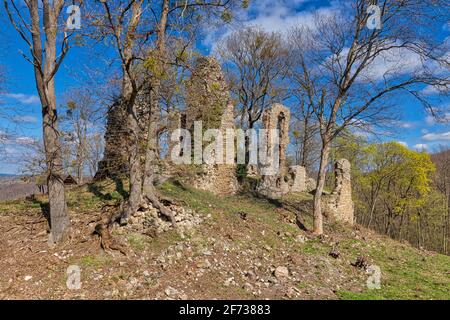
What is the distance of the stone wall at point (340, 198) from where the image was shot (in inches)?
634

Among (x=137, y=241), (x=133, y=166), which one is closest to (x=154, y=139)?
(x=133, y=166)

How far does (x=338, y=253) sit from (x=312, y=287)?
9.29 ft

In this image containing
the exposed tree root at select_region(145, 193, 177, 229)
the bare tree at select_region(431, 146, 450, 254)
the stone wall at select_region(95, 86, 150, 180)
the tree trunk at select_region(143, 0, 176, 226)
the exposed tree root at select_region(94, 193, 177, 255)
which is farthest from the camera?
the bare tree at select_region(431, 146, 450, 254)

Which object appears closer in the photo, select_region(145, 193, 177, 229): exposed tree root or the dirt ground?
the dirt ground

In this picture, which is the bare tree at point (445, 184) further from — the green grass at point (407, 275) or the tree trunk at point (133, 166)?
the tree trunk at point (133, 166)

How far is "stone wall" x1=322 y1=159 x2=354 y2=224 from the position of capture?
16100mm

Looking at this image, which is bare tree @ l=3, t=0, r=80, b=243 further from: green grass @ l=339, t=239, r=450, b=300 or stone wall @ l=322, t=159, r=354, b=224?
stone wall @ l=322, t=159, r=354, b=224

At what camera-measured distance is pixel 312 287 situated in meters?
7.13

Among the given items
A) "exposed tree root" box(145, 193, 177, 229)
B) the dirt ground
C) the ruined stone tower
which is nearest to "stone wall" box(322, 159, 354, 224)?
the ruined stone tower

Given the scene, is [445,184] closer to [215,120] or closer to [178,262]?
[215,120]

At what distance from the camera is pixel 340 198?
16422 millimetres

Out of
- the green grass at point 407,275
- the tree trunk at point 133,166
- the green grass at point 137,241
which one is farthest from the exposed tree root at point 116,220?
the green grass at point 407,275

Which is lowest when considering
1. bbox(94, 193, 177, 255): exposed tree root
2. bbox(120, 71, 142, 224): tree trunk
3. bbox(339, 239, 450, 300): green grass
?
bbox(339, 239, 450, 300): green grass
